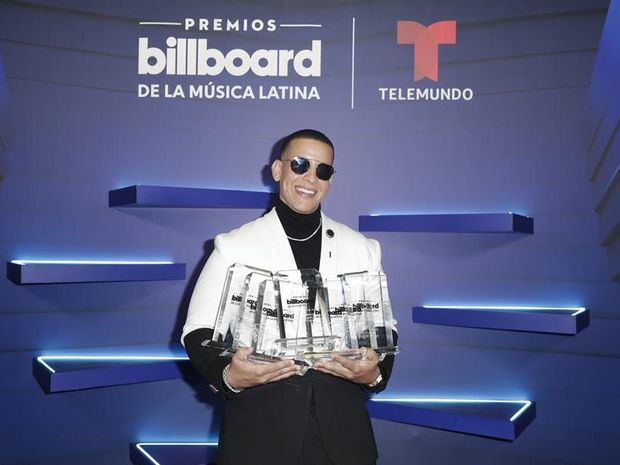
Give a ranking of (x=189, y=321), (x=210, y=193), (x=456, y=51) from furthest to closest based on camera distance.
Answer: (x=456, y=51)
(x=210, y=193)
(x=189, y=321)

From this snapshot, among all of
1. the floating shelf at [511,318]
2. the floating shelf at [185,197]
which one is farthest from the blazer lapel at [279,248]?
the floating shelf at [511,318]

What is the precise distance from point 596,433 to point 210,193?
187cm

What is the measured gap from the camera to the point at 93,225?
108 inches

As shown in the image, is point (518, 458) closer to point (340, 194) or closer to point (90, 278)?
point (340, 194)

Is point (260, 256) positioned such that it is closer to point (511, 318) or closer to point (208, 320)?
point (208, 320)

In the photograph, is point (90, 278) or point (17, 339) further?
point (17, 339)

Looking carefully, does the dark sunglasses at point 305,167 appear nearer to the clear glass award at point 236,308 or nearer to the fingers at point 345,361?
the clear glass award at point 236,308

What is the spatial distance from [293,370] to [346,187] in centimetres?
155

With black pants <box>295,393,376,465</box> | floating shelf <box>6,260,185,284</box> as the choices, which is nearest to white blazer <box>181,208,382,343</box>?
black pants <box>295,393,376,465</box>

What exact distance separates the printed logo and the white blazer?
131 cm

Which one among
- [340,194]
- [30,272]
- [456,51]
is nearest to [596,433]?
[340,194]

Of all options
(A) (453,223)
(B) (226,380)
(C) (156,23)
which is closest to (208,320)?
(B) (226,380)

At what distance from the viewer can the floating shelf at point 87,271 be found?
7.79 feet

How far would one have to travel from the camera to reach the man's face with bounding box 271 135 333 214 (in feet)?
5.67
